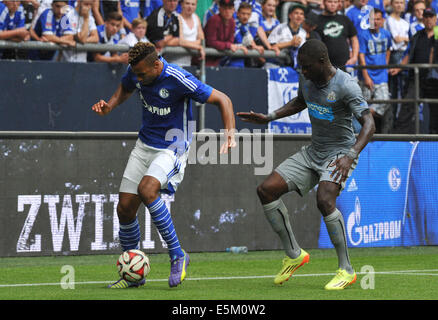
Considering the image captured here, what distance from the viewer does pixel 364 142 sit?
8.21m

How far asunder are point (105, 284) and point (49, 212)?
124 inches

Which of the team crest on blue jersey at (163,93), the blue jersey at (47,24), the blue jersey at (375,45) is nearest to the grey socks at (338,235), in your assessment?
the team crest on blue jersey at (163,93)

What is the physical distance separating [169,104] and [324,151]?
162 centimetres

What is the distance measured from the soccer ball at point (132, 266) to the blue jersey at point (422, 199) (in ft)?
21.0

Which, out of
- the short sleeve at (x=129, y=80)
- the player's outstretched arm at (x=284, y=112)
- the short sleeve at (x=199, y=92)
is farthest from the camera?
the player's outstretched arm at (x=284, y=112)

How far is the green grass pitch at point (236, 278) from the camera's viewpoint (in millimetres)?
7926

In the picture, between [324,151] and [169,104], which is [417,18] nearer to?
[324,151]

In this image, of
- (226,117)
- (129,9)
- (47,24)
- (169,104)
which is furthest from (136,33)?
(226,117)

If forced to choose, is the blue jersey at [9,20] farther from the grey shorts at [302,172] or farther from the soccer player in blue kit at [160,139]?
the grey shorts at [302,172]

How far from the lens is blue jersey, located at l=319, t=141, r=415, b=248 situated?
1333 cm

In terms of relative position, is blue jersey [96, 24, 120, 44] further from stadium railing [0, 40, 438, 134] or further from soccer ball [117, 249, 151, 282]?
soccer ball [117, 249, 151, 282]

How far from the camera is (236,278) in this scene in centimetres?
961

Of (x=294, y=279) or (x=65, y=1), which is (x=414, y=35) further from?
(x=294, y=279)

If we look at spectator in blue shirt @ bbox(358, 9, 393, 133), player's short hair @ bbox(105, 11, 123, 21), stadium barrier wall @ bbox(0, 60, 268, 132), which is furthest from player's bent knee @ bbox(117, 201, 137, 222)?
spectator in blue shirt @ bbox(358, 9, 393, 133)
